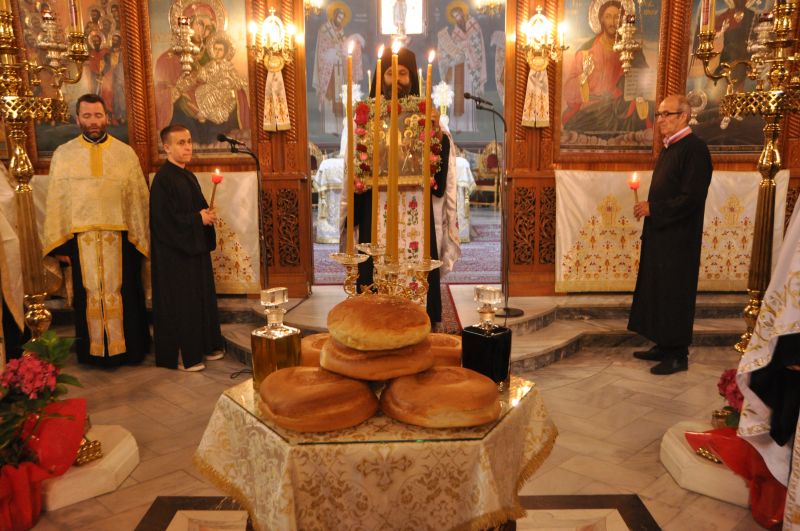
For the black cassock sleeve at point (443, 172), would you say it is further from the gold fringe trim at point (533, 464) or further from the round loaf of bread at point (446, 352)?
the gold fringe trim at point (533, 464)

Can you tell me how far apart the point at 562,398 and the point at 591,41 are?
154 inches

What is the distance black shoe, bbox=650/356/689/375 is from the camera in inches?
191

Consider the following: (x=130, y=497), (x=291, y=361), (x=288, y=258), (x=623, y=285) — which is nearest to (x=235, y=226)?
(x=288, y=258)

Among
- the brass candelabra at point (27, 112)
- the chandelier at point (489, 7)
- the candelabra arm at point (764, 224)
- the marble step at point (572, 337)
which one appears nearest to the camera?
the brass candelabra at point (27, 112)

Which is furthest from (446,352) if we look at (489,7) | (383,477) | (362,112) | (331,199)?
(489,7)

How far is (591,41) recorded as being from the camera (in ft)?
20.5

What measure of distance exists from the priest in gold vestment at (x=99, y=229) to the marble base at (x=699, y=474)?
4.27 m

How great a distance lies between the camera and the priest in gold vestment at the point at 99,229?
4883 millimetres

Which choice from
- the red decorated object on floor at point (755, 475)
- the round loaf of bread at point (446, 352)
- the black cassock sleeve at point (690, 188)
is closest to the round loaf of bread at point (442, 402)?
the round loaf of bread at point (446, 352)

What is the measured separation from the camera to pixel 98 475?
311 cm

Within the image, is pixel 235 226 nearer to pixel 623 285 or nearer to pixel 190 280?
pixel 190 280

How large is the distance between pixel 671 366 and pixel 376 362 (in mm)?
4115

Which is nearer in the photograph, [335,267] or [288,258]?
[288,258]

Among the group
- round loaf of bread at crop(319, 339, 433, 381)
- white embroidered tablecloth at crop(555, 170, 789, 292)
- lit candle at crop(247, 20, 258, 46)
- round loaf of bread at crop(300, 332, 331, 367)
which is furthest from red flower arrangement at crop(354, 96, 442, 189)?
lit candle at crop(247, 20, 258, 46)
